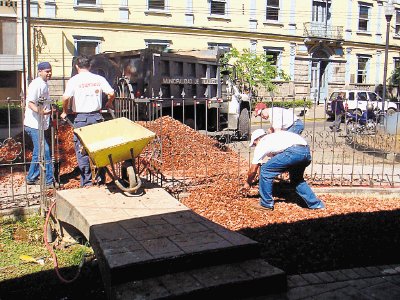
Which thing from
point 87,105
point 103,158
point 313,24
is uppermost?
point 313,24

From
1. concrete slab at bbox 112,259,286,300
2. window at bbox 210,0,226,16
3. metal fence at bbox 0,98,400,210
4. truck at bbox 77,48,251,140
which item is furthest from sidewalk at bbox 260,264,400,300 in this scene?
window at bbox 210,0,226,16

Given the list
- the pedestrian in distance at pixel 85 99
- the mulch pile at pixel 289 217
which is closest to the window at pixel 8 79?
the mulch pile at pixel 289 217

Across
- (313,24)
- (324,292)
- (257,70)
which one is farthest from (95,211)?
(313,24)

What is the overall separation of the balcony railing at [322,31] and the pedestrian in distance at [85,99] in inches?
1100

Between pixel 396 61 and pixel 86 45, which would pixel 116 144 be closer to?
pixel 86 45

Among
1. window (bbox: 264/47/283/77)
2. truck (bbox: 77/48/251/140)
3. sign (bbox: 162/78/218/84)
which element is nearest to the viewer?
truck (bbox: 77/48/251/140)

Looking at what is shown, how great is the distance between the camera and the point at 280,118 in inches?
282

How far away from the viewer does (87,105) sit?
682 centimetres

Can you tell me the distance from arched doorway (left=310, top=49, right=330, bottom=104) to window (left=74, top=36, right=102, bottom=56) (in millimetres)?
14452

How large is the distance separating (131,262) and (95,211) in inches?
56.8

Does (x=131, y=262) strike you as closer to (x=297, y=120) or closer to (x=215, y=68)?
(x=297, y=120)

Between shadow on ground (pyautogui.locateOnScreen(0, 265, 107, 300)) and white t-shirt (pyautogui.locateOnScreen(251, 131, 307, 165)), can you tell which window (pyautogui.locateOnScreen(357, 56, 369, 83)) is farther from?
shadow on ground (pyautogui.locateOnScreen(0, 265, 107, 300))

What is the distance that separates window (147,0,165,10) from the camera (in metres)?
28.0

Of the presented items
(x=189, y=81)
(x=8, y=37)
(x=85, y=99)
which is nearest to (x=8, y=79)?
(x=8, y=37)
